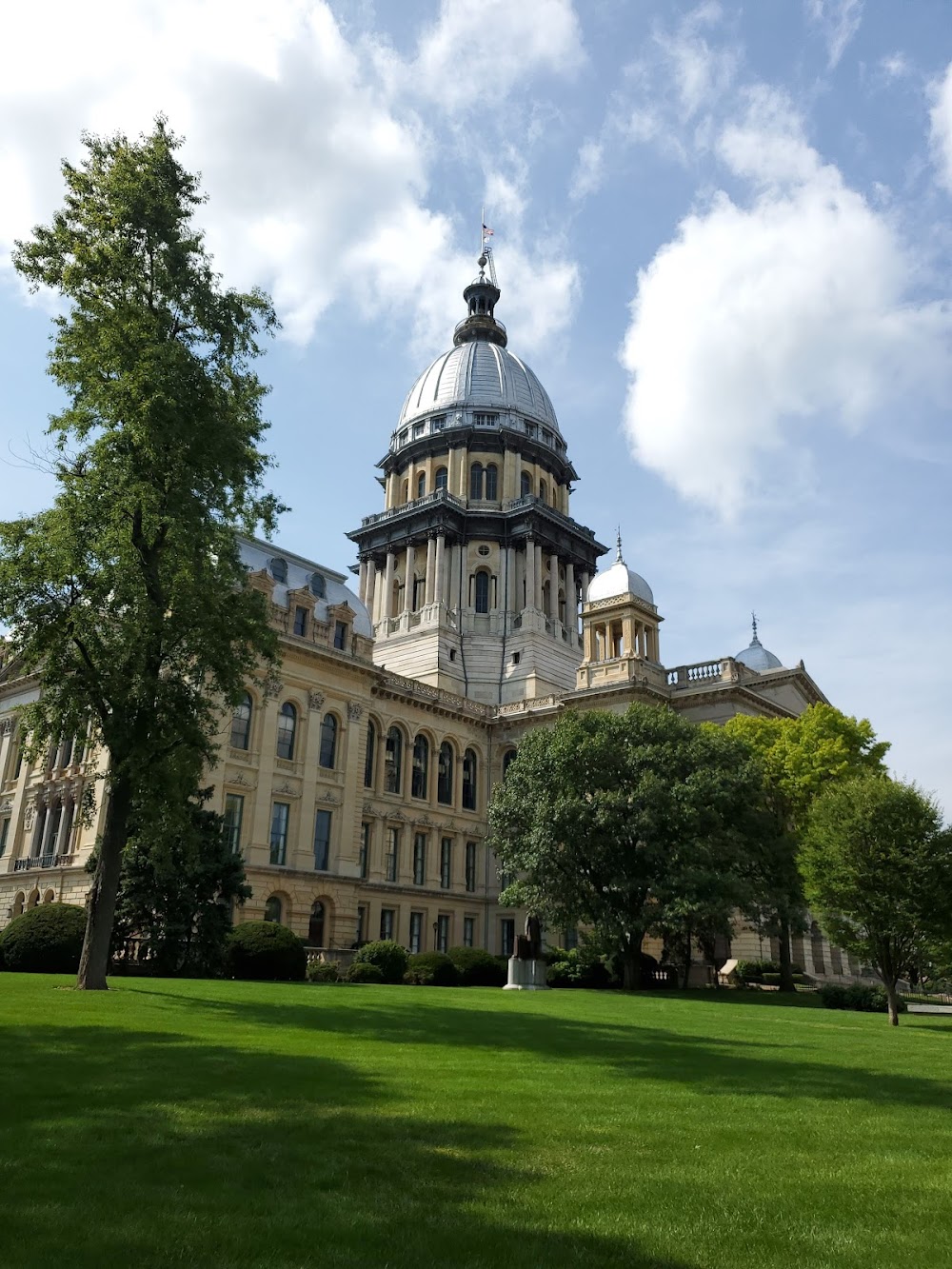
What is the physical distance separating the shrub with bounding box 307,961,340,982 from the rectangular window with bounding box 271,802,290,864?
10432mm

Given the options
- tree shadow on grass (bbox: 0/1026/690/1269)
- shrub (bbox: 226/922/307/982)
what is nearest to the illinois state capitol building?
shrub (bbox: 226/922/307/982)

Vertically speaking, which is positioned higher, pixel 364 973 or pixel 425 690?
pixel 425 690

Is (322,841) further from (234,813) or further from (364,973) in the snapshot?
(364,973)

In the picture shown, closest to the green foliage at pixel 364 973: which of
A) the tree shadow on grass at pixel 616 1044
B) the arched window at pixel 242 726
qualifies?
the arched window at pixel 242 726

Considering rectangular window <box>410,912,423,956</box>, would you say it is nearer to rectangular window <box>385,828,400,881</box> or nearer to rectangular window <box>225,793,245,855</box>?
rectangular window <box>385,828,400,881</box>

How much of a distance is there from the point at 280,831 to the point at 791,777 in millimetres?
24622

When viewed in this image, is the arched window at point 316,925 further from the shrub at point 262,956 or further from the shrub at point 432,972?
the shrub at point 262,956

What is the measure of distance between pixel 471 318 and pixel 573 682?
39350 millimetres

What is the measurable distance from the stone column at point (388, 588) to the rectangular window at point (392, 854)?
80.7 feet

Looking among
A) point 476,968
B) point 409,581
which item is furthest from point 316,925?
point 409,581

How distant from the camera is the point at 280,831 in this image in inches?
1954

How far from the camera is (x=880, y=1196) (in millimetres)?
7109

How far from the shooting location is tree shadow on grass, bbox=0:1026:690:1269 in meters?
5.51

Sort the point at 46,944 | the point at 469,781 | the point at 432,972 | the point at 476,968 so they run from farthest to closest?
the point at 469,781 < the point at 476,968 < the point at 432,972 < the point at 46,944
